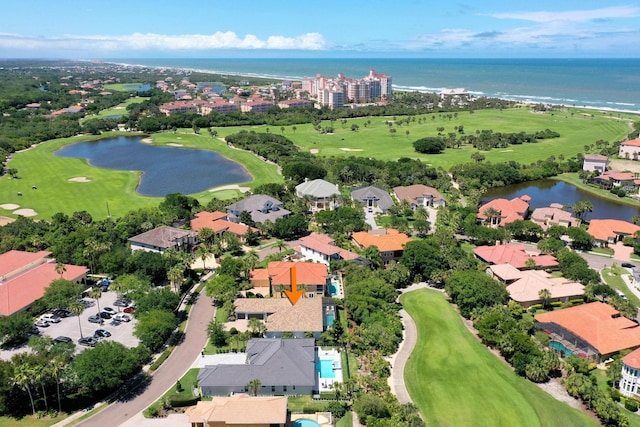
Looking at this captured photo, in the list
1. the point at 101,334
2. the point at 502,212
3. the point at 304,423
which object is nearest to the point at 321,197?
the point at 502,212

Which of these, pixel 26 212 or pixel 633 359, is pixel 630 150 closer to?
pixel 633 359

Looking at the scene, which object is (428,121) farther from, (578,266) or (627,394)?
(627,394)

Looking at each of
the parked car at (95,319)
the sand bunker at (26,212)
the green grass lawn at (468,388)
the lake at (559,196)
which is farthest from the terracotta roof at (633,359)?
the sand bunker at (26,212)

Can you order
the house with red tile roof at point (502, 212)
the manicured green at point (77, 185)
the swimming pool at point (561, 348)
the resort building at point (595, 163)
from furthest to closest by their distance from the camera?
the resort building at point (595, 163)
the manicured green at point (77, 185)
the house with red tile roof at point (502, 212)
the swimming pool at point (561, 348)

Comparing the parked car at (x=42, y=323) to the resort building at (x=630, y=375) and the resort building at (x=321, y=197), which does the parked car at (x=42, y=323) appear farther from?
the resort building at (x=630, y=375)

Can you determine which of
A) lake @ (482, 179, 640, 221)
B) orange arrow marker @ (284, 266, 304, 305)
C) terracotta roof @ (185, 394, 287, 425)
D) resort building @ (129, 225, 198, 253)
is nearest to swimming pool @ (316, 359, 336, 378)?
terracotta roof @ (185, 394, 287, 425)

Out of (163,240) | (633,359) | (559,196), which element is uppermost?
(163,240)
